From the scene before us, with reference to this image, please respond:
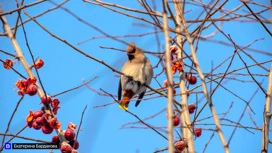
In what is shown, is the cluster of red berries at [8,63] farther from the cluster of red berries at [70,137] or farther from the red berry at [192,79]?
the red berry at [192,79]

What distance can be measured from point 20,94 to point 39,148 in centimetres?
34

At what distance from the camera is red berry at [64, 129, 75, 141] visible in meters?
2.64

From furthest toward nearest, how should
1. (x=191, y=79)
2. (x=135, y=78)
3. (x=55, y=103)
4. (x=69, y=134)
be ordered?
(x=135, y=78) → (x=191, y=79) → (x=55, y=103) → (x=69, y=134)

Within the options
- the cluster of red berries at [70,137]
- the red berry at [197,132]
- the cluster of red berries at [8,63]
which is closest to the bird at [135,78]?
the red berry at [197,132]

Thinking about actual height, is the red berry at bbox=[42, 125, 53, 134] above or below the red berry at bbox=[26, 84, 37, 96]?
below

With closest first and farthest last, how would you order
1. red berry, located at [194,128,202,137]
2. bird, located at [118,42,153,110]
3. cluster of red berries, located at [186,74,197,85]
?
1. red berry, located at [194,128,202,137]
2. cluster of red berries, located at [186,74,197,85]
3. bird, located at [118,42,153,110]

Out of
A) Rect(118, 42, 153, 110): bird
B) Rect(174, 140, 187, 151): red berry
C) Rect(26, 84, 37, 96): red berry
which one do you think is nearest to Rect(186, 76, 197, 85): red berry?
Rect(174, 140, 187, 151): red berry

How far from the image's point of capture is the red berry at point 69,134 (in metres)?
2.64

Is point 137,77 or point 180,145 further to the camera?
point 137,77

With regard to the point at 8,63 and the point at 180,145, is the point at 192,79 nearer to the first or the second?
the point at 180,145

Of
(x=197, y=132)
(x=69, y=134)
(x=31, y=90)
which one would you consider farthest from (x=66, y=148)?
(x=197, y=132)

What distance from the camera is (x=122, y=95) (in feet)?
16.7

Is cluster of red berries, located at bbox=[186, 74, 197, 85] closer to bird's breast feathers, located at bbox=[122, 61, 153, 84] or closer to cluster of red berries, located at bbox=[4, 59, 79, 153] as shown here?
cluster of red berries, located at bbox=[4, 59, 79, 153]

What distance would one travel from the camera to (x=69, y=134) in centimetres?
264
